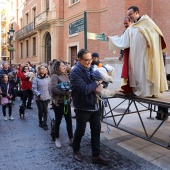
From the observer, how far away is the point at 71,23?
24.2 ft

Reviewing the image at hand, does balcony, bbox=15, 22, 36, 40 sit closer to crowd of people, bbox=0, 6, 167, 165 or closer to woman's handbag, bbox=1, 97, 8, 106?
woman's handbag, bbox=1, 97, 8, 106

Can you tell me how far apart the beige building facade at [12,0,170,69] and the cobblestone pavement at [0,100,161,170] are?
332cm

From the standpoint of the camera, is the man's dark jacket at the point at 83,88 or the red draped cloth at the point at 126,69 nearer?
the man's dark jacket at the point at 83,88

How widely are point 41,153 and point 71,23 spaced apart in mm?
4417

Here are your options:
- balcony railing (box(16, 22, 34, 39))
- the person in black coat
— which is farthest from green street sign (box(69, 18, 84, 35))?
balcony railing (box(16, 22, 34, 39))

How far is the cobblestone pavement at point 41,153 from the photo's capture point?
375 centimetres

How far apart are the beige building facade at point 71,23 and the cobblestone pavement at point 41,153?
332cm

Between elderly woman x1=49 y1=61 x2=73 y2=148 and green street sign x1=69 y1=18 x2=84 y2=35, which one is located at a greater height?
green street sign x1=69 y1=18 x2=84 y2=35

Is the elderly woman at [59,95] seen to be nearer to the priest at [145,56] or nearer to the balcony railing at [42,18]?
the priest at [145,56]

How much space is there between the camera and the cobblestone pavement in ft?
12.3

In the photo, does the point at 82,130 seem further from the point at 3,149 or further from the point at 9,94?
the point at 9,94

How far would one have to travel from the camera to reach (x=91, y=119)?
148 inches

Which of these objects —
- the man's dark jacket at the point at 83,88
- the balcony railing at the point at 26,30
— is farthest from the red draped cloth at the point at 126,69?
the balcony railing at the point at 26,30

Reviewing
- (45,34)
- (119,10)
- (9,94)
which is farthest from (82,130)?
(45,34)
